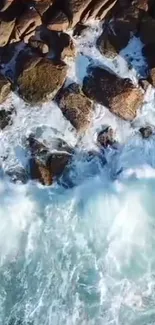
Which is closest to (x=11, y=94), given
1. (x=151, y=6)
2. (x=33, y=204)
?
(x=33, y=204)

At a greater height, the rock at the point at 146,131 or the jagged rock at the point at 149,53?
the jagged rock at the point at 149,53

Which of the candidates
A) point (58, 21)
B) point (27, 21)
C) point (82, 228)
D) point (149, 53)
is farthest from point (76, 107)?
point (82, 228)

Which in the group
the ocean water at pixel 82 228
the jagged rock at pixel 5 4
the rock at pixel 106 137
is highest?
the jagged rock at pixel 5 4

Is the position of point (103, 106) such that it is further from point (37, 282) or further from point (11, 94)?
point (37, 282)

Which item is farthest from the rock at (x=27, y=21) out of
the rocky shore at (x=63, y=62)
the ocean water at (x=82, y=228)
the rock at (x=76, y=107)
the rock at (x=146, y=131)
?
the rock at (x=146, y=131)

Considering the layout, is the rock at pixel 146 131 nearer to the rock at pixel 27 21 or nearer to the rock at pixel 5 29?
the rock at pixel 27 21

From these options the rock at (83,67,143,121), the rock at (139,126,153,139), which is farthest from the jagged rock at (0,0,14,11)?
the rock at (139,126,153,139)

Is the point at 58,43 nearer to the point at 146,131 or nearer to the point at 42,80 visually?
the point at 42,80
